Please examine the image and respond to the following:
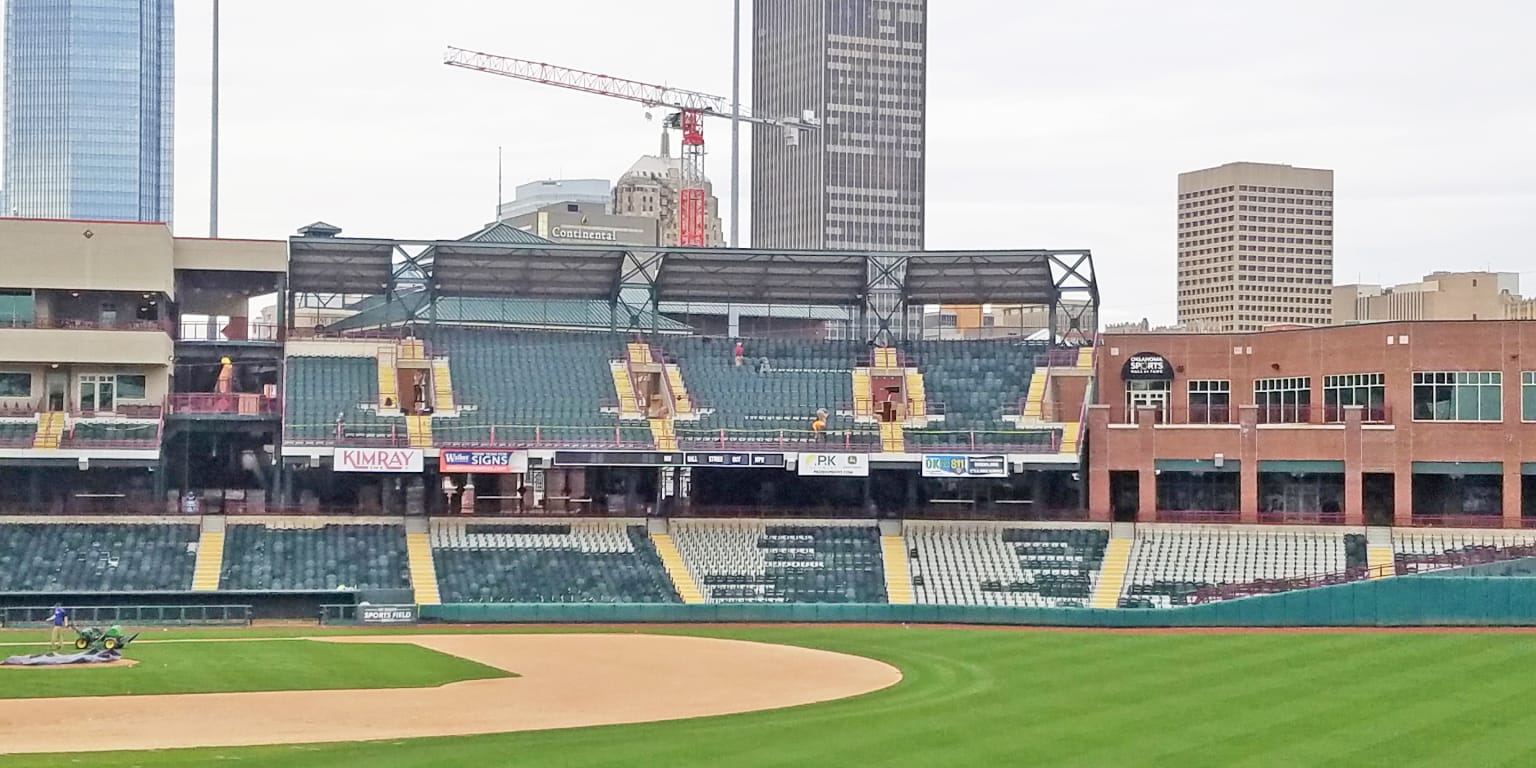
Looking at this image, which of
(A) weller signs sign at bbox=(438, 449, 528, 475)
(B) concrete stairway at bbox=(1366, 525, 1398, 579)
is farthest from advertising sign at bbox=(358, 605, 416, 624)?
(B) concrete stairway at bbox=(1366, 525, 1398, 579)

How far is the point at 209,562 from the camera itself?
6322cm

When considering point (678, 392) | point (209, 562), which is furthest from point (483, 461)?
point (209, 562)

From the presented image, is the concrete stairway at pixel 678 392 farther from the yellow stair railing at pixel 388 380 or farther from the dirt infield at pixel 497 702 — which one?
the dirt infield at pixel 497 702

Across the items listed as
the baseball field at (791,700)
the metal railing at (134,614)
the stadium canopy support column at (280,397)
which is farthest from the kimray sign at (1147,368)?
the metal railing at (134,614)

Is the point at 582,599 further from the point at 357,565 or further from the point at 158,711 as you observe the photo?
the point at 158,711

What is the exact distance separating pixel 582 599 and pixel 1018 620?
45.2ft

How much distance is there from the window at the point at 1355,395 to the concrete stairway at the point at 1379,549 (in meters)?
4.57

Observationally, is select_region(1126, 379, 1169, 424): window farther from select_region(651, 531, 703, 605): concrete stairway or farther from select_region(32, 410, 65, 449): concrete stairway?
select_region(32, 410, 65, 449): concrete stairway

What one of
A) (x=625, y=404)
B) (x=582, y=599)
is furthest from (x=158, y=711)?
(x=625, y=404)

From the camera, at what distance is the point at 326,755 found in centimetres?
3328

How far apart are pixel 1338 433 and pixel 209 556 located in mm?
38483

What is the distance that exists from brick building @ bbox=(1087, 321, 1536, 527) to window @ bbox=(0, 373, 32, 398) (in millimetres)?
37696

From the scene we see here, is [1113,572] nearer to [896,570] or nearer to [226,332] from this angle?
[896,570]

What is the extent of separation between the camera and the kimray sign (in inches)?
2965
